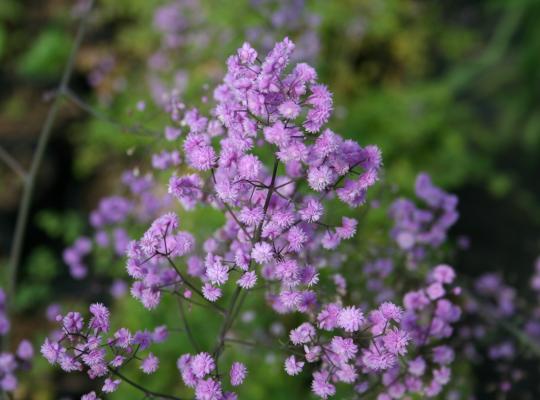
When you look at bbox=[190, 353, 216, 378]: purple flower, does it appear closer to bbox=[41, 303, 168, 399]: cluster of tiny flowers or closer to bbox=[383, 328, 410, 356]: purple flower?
bbox=[41, 303, 168, 399]: cluster of tiny flowers

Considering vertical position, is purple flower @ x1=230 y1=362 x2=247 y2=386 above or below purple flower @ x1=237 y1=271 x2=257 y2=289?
below

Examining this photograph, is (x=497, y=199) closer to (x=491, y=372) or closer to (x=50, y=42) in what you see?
(x=491, y=372)

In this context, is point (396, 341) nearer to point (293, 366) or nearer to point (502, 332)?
point (293, 366)

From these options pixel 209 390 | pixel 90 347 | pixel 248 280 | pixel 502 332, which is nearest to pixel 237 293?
pixel 248 280

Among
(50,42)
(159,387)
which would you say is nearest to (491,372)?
(159,387)

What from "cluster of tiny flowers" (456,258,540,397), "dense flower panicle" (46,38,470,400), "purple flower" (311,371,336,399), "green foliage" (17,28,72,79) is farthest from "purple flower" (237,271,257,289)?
"green foliage" (17,28,72,79)
